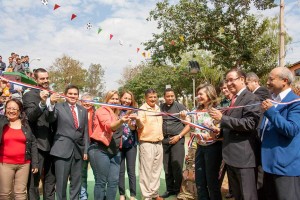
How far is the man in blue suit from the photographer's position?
8.85 ft

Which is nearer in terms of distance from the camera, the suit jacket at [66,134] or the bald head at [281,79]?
the bald head at [281,79]

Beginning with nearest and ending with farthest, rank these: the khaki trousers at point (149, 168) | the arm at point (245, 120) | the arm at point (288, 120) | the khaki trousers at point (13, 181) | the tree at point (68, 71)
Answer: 1. the arm at point (288, 120)
2. the arm at point (245, 120)
3. the khaki trousers at point (13, 181)
4. the khaki trousers at point (149, 168)
5. the tree at point (68, 71)

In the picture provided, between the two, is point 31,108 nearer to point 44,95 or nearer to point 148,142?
Answer: point 44,95

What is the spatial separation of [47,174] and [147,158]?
58.2 inches

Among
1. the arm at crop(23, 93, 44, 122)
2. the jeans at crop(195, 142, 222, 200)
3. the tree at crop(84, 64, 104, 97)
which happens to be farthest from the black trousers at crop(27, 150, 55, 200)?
the tree at crop(84, 64, 104, 97)

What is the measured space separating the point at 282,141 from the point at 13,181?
3.14 metres

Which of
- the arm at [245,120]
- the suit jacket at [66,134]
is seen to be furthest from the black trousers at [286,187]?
the suit jacket at [66,134]

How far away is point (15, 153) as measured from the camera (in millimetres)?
3580

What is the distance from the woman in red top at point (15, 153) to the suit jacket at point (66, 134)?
289mm

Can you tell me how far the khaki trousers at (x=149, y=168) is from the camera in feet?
14.9

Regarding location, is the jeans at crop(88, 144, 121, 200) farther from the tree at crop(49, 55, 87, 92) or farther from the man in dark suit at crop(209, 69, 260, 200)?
the tree at crop(49, 55, 87, 92)

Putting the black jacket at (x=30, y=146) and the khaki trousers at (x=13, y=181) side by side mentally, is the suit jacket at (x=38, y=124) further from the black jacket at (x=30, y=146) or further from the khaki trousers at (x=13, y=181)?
the khaki trousers at (x=13, y=181)

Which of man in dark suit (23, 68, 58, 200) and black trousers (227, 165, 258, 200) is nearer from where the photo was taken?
black trousers (227, 165, 258, 200)

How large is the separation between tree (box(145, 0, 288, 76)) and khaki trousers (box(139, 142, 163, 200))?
8437 millimetres
